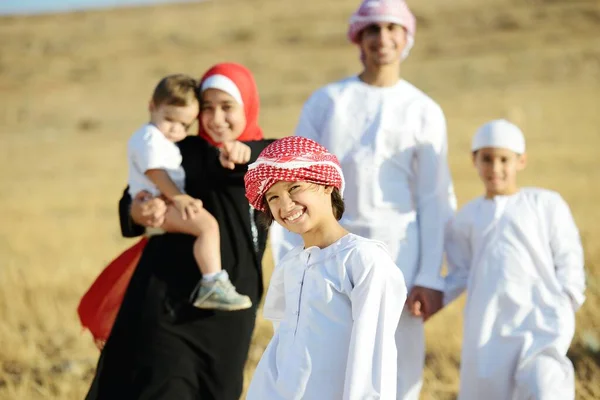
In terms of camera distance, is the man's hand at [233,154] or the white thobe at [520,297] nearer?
the man's hand at [233,154]

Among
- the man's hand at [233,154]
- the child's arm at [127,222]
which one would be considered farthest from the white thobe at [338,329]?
the child's arm at [127,222]

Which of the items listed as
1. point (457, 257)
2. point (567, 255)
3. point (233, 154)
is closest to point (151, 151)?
point (233, 154)

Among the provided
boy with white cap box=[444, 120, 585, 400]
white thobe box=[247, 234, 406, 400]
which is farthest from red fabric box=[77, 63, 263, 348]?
white thobe box=[247, 234, 406, 400]

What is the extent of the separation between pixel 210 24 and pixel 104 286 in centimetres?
4413

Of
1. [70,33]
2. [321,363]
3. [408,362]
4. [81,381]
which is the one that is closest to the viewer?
[321,363]

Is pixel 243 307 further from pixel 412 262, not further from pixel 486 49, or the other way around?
pixel 486 49

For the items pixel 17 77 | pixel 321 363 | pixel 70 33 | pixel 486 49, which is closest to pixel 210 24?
pixel 70 33

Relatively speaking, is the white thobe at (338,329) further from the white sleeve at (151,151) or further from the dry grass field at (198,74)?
the dry grass field at (198,74)

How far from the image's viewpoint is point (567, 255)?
6.03m

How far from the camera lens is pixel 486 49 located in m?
39.8

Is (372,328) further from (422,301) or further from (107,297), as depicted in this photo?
(107,297)

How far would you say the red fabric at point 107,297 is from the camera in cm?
588

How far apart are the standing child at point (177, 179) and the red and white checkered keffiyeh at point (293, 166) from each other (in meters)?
1.10

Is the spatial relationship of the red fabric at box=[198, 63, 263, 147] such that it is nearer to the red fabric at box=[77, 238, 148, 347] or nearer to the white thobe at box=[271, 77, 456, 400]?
the white thobe at box=[271, 77, 456, 400]
